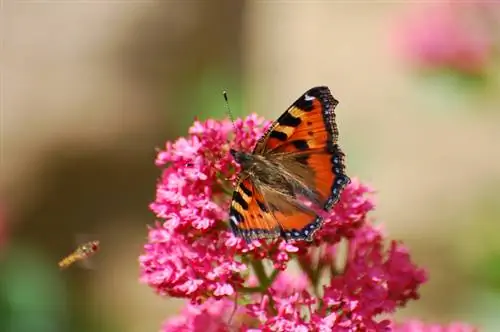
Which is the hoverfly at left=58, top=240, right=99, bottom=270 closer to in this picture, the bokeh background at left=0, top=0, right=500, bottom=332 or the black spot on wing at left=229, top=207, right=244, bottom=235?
the black spot on wing at left=229, top=207, right=244, bottom=235

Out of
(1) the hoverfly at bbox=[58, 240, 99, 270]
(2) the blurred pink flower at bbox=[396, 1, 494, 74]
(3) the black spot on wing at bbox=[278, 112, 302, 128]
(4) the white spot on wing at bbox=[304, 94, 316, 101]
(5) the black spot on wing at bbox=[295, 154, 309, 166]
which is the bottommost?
(1) the hoverfly at bbox=[58, 240, 99, 270]

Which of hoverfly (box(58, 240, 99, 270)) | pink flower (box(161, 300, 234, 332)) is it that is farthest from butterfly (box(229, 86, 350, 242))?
hoverfly (box(58, 240, 99, 270))

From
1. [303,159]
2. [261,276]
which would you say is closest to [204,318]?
[261,276]

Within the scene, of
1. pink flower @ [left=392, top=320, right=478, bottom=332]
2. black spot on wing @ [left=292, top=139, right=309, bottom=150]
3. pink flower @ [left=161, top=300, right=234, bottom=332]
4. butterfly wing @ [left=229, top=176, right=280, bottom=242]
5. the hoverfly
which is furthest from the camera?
the hoverfly

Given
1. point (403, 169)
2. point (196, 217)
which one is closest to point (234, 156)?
point (196, 217)

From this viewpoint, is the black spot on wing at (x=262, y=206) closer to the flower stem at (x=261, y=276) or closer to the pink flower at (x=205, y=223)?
the pink flower at (x=205, y=223)

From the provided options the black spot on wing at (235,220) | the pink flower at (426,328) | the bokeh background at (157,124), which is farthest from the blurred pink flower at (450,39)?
the black spot on wing at (235,220)

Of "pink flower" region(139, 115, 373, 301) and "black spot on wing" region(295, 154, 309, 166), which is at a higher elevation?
"black spot on wing" region(295, 154, 309, 166)
